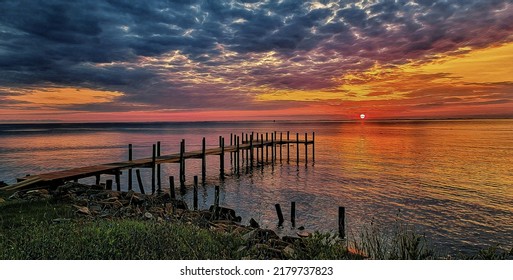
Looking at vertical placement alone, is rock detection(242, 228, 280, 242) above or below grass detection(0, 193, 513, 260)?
below

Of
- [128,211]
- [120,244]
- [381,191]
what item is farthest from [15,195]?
[381,191]

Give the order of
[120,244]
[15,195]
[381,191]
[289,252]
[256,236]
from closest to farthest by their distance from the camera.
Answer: [120,244] → [289,252] → [256,236] → [15,195] → [381,191]

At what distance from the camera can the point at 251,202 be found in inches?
792

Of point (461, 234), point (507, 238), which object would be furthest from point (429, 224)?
point (507, 238)

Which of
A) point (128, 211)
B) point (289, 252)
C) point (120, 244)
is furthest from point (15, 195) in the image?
point (289, 252)

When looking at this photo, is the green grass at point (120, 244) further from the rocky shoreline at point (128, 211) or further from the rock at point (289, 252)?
the rocky shoreline at point (128, 211)

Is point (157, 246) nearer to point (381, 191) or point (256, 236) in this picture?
point (256, 236)

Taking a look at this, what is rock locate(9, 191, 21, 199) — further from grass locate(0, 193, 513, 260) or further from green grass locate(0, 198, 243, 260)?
grass locate(0, 193, 513, 260)

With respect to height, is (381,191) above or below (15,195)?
below

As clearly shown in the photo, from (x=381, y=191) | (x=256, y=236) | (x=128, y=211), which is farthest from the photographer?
(x=381, y=191)

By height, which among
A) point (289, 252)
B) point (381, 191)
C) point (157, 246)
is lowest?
point (381, 191)

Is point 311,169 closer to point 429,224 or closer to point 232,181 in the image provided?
point 232,181

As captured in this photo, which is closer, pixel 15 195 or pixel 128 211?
pixel 128 211

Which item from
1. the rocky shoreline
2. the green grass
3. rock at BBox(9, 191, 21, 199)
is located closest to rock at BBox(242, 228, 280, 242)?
the rocky shoreline
